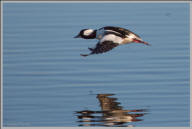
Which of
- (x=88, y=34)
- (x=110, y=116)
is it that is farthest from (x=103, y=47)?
(x=88, y=34)

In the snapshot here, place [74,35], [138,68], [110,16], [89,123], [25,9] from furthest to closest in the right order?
[25,9] → [110,16] → [74,35] → [138,68] → [89,123]

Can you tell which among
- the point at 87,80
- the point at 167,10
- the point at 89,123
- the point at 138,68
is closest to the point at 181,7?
the point at 167,10

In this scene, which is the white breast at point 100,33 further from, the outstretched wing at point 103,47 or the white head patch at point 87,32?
the outstretched wing at point 103,47

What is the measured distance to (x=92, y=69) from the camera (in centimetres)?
1116

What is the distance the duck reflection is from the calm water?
15 millimetres

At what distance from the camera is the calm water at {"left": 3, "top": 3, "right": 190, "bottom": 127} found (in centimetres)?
893

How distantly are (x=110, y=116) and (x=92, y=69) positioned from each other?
240cm

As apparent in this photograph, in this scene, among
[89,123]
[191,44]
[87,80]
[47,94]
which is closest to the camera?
[89,123]

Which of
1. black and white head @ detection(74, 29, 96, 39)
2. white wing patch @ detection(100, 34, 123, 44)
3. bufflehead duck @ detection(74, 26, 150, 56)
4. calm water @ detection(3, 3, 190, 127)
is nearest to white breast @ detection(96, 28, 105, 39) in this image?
bufflehead duck @ detection(74, 26, 150, 56)

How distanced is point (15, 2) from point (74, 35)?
3738mm

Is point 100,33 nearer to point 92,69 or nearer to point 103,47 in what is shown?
point 92,69

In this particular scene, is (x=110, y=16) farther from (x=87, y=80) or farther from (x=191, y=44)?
(x=87, y=80)

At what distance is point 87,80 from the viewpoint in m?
10.5

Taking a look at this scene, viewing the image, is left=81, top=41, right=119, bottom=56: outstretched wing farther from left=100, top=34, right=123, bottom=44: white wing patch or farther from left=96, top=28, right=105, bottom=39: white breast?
left=96, top=28, right=105, bottom=39: white breast
